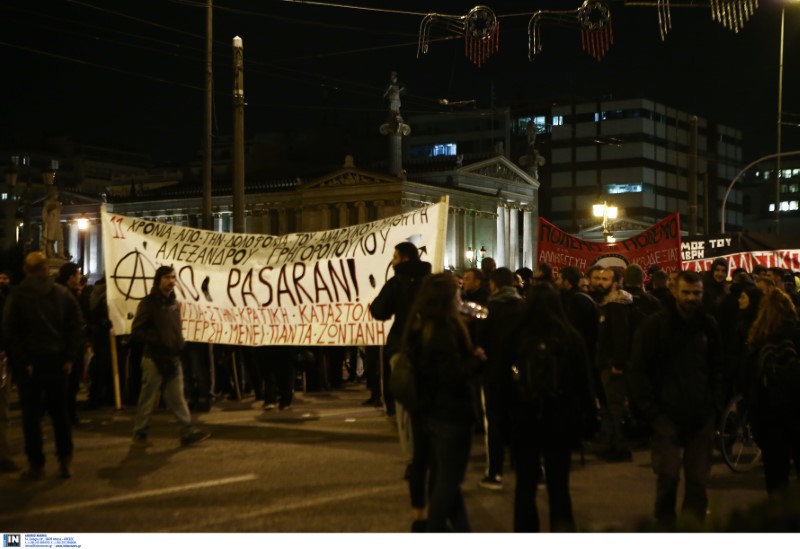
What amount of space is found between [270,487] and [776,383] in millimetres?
3729

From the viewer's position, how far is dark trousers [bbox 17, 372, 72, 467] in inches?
333

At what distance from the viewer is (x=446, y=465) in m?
5.95

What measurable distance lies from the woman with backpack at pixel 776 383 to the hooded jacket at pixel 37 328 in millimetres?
5213

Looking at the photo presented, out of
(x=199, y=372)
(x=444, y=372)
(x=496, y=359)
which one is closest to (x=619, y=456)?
(x=496, y=359)

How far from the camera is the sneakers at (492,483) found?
8.04 meters

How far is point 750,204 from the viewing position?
119 m

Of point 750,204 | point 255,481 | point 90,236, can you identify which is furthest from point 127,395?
point 750,204

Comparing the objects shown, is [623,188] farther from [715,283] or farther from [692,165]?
[715,283]

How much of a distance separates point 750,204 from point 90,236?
7204cm

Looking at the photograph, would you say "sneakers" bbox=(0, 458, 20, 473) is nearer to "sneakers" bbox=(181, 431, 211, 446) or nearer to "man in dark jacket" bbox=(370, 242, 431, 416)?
"sneakers" bbox=(181, 431, 211, 446)

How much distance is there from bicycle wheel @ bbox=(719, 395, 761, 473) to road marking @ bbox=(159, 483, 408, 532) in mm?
2872

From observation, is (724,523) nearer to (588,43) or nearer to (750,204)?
(588,43)

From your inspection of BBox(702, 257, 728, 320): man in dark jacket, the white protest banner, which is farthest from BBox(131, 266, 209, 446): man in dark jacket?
BBox(702, 257, 728, 320): man in dark jacket

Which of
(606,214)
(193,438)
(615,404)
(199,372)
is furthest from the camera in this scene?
(606,214)
